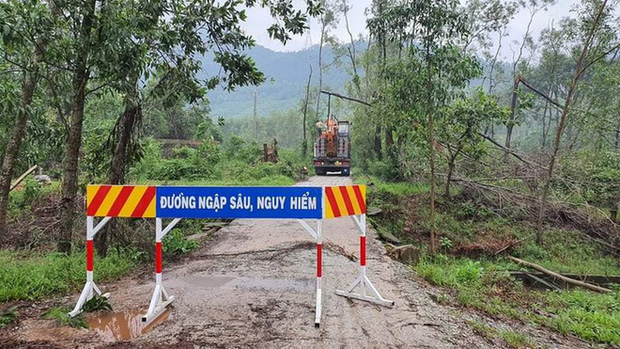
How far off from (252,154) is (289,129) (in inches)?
2247

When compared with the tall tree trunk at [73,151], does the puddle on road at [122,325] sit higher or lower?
lower

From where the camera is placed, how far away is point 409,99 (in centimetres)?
1051

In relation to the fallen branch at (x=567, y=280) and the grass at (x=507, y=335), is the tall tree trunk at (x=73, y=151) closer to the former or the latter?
the grass at (x=507, y=335)

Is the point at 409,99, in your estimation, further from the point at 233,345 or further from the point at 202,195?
the point at 233,345

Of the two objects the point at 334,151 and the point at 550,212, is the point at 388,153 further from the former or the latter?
the point at 550,212

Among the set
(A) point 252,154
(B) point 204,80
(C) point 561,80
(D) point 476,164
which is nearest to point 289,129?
(C) point 561,80

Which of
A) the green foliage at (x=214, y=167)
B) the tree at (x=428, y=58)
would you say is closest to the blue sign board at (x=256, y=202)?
the tree at (x=428, y=58)

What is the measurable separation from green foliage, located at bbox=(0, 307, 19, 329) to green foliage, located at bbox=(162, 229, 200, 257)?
113 inches

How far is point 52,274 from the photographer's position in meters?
5.42

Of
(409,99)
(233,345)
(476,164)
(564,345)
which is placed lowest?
(564,345)

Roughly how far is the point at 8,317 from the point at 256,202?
2.83 m

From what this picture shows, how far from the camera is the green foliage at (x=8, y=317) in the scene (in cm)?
402

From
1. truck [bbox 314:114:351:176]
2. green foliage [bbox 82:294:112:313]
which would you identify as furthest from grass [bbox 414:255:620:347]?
truck [bbox 314:114:351:176]

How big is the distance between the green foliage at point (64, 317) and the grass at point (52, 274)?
2.48ft
